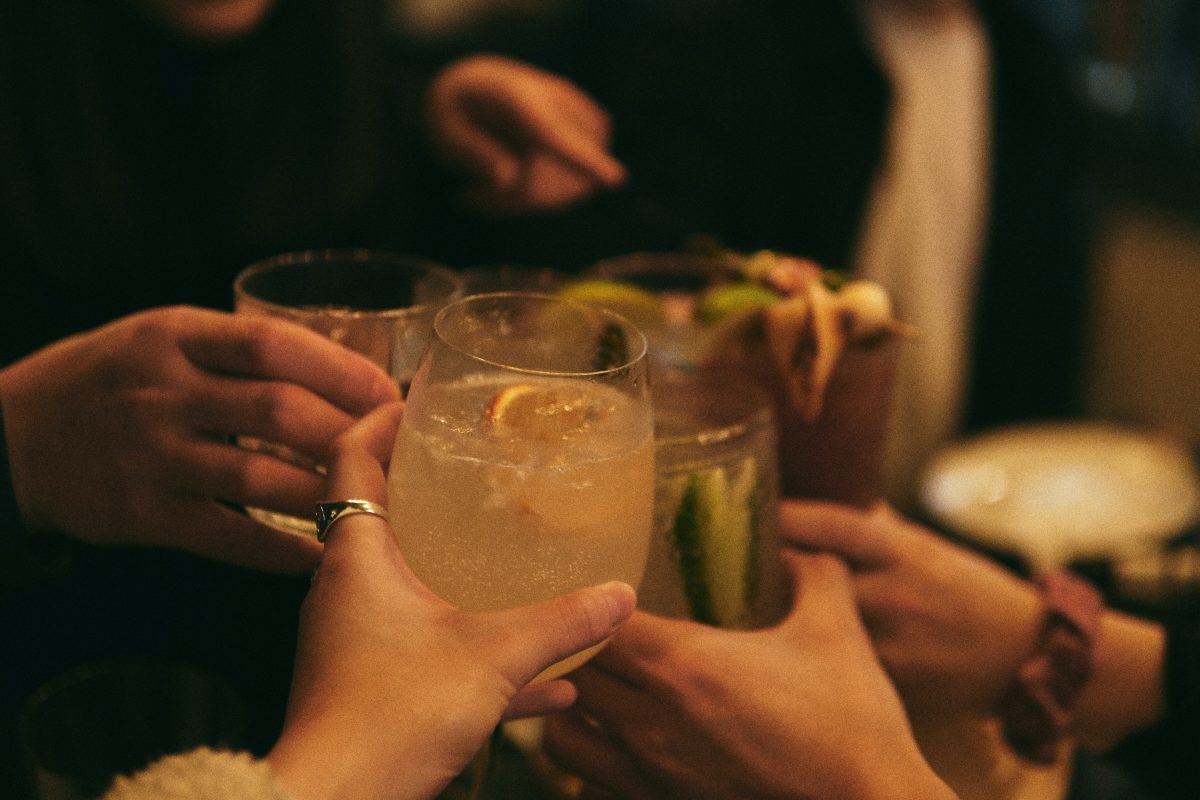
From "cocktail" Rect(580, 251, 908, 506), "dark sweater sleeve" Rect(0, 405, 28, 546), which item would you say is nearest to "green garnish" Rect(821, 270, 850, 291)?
"cocktail" Rect(580, 251, 908, 506)

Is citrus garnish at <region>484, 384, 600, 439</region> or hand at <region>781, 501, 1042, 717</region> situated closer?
citrus garnish at <region>484, 384, 600, 439</region>

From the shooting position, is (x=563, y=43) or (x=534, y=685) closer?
(x=534, y=685)

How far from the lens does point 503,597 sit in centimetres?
73

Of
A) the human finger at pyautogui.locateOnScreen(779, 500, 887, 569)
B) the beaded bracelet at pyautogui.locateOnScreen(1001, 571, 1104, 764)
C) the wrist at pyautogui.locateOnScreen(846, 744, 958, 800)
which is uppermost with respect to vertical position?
the human finger at pyautogui.locateOnScreen(779, 500, 887, 569)

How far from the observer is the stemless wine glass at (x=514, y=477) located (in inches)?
28.1

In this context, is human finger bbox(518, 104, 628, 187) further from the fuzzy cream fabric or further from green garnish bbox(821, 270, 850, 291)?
the fuzzy cream fabric

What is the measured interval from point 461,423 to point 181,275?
42.4 inches

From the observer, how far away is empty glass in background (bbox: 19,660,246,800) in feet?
2.86

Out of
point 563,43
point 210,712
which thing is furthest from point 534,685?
point 563,43

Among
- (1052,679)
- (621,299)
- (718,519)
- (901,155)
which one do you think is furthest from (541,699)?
(901,155)

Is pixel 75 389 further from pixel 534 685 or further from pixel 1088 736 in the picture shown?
pixel 1088 736

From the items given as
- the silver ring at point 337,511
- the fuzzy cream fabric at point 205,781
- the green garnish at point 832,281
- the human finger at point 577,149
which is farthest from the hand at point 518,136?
the fuzzy cream fabric at point 205,781

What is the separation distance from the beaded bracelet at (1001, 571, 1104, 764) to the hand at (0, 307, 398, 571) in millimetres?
682

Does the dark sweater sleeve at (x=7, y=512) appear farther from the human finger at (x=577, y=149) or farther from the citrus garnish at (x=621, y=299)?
the human finger at (x=577, y=149)
